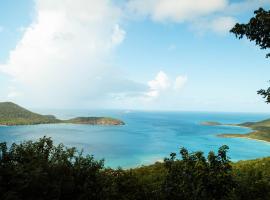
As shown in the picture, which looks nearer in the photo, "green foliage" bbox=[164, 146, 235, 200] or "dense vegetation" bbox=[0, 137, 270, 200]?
"dense vegetation" bbox=[0, 137, 270, 200]

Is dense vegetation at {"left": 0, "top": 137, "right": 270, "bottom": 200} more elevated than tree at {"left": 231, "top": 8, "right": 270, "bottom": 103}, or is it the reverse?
tree at {"left": 231, "top": 8, "right": 270, "bottom": 103}

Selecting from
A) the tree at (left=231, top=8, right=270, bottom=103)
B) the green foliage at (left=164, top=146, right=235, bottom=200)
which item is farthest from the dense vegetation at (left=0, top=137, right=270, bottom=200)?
the tree at (left=231, top=8, right=270, bottom=103)

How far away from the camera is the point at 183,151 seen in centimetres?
1397

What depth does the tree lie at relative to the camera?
13318mm

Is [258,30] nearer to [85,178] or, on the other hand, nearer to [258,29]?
[258,29]

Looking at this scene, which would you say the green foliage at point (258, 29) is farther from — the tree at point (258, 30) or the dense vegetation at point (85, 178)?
the dense vegetation at point (85, 178)

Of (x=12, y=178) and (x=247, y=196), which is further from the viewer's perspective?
(x=247, y=196)

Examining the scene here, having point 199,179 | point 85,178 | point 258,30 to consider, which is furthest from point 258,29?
point 85,178

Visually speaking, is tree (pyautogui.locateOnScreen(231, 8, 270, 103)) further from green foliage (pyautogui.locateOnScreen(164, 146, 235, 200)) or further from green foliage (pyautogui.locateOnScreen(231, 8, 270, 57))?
green foliage (pyautogui.locateOnScreen(164, 146, 235, 200))

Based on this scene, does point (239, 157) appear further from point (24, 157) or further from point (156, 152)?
point (24, 157)

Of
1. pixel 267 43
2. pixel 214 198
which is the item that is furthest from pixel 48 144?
pixel 267 43

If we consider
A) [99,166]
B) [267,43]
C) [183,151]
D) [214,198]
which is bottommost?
[214,198]

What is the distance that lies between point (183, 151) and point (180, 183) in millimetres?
1808

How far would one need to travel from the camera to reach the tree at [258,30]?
43.7 ft
